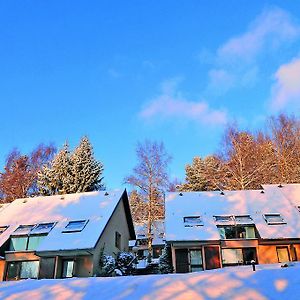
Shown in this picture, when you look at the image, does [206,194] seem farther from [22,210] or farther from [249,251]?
[22,210]

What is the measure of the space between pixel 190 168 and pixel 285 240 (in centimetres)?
1948

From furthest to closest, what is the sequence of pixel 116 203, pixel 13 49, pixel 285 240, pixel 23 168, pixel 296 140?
1. pixel 23 168
2. pixel 296 140
3. pixel 116 203
4. pixel 13 49
5. pixel 285 240

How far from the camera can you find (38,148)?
3681 cm

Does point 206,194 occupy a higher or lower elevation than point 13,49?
lower

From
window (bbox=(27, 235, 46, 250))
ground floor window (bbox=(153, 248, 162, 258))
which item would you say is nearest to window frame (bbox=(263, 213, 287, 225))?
window (bbox=(27, 235, 46, 250))

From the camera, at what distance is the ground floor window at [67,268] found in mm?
16691

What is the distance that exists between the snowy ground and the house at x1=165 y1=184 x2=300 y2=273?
9.53m

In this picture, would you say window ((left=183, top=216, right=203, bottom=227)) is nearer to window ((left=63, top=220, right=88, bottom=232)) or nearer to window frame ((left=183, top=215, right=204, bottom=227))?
window frame ((left=183, top=215, right=204, bottom=227))

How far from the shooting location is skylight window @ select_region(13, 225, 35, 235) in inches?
706

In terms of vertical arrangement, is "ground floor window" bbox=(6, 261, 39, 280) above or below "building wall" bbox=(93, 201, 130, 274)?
below

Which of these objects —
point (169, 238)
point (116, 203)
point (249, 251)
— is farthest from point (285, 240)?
point (116, 203)

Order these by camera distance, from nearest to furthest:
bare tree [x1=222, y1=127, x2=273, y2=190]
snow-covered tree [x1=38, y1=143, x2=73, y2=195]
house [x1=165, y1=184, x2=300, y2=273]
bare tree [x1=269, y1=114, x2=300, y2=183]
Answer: house [x1=165, y1=184, x2=300, y2=273]
bare tree [x1=222, y1=127, x2=273, y2=190]
bare tree [x1=269, y1=114, x2=300, y2=183]
snow-covered tree [x1=38, y1=143, x2=73, y2=195]

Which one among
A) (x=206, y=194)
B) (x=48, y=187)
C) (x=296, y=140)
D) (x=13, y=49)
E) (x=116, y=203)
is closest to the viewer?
(x=13, y=49)

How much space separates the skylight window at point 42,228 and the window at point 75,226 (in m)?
0.94
